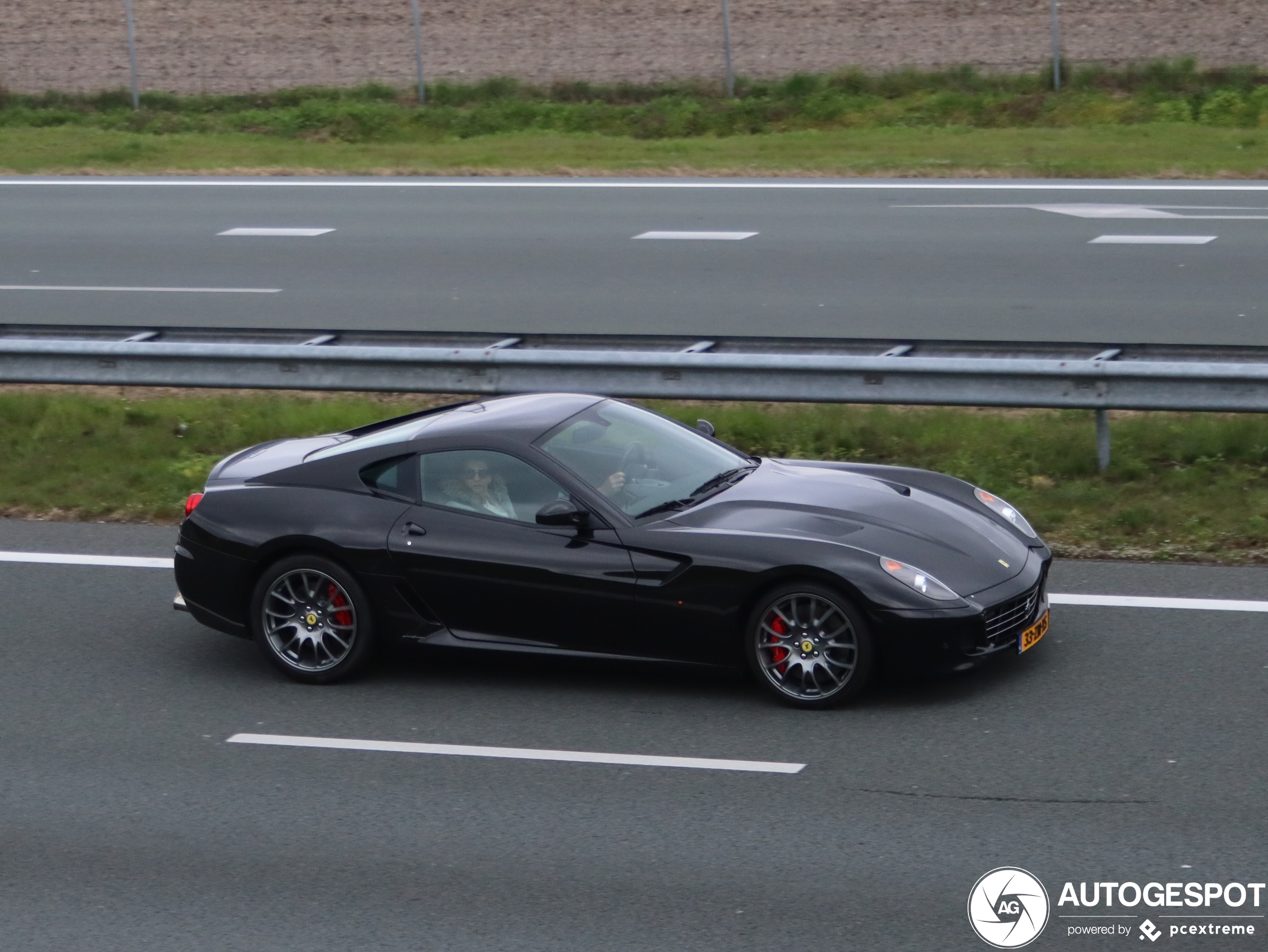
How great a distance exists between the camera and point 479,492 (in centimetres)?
775

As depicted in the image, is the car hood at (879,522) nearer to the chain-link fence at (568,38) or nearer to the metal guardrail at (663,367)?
the metal guardrail at (663,367)

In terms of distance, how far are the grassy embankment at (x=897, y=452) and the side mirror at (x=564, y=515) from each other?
10.7ft

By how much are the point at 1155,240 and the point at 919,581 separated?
1121 centimetres

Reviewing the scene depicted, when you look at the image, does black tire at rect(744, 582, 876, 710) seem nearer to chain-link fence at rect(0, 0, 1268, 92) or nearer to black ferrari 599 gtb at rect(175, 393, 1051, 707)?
black ferrari 599 gtb at rect(175, 393, 1051, 707)

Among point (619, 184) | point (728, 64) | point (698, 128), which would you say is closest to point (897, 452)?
point (619, 184)

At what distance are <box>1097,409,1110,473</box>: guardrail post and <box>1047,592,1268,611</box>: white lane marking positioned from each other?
6.34 feet

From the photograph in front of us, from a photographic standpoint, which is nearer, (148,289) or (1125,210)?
(148,289)

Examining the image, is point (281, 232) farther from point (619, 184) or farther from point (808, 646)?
point (808, 646)

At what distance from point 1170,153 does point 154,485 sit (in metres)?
16.0

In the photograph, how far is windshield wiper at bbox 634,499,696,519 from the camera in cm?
761

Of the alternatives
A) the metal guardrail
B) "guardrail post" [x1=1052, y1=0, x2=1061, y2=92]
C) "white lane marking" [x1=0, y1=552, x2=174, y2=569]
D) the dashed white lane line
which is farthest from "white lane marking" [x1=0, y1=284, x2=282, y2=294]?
"guardrail post" [x1=1052, y1=0, x2=1061, y2=92]

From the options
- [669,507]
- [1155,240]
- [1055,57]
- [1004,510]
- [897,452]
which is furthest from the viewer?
[1055,57]

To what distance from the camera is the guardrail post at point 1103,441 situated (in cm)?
1034

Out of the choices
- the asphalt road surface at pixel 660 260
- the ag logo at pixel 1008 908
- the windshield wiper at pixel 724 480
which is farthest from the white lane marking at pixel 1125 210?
the ag logo at pixel 1008 908
